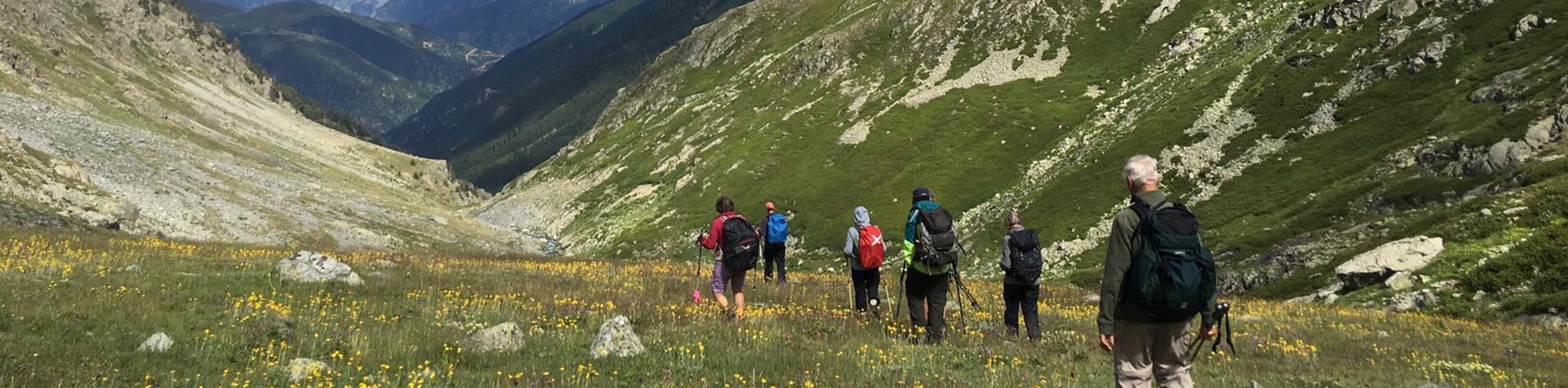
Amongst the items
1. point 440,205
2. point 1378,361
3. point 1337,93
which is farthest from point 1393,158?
point 440,205

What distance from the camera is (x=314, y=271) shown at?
1961 centimetres

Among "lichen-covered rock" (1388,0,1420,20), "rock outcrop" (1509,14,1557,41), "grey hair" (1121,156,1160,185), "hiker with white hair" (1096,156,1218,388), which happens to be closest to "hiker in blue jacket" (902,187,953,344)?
"hiker with white hair" (1096,156,1218,388)

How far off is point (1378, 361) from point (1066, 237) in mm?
45989

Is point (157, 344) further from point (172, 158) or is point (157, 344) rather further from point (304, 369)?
point (172, 158)

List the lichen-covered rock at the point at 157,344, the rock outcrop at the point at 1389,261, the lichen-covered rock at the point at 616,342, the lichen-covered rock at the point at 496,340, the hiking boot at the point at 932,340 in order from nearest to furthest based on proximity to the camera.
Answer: the lichen-covered rock at the point at 157,344, the lichen-covered rock at the point at 616,342, the lichen-covered rock at the point at 496,340, the hiking boot at the point at 932,340, the rock outcrop at the point at 1389,261

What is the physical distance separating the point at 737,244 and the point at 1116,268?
10097 mm

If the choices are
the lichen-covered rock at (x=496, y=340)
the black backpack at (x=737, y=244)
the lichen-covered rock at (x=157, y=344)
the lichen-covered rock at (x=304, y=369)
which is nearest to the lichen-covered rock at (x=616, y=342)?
the lichen-covered rock at (x=496, y=340)

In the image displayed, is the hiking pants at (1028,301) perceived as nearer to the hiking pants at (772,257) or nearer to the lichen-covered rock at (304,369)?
the hiking pants at (772,257)

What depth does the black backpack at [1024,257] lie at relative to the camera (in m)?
16.8

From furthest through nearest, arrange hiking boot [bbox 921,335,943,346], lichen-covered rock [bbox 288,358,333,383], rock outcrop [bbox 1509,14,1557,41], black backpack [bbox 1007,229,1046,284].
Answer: rock outcrop [bbox 1509,14,1557,41], black backpack [bbox 1007,229,1046,284], hiking boot [bbox 921,335,943,346], lichen-covered rock [bbox 288,358,333,383]

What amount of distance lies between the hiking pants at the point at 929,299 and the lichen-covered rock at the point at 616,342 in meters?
4.88

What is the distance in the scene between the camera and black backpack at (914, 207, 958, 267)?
13.7m

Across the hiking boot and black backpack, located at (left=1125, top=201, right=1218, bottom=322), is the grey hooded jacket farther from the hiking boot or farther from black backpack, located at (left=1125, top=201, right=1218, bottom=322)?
black backpack, located at (left=1125, top=201, right=1218, bottom=322)

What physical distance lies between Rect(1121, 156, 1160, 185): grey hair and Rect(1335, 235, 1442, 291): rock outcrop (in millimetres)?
31066
